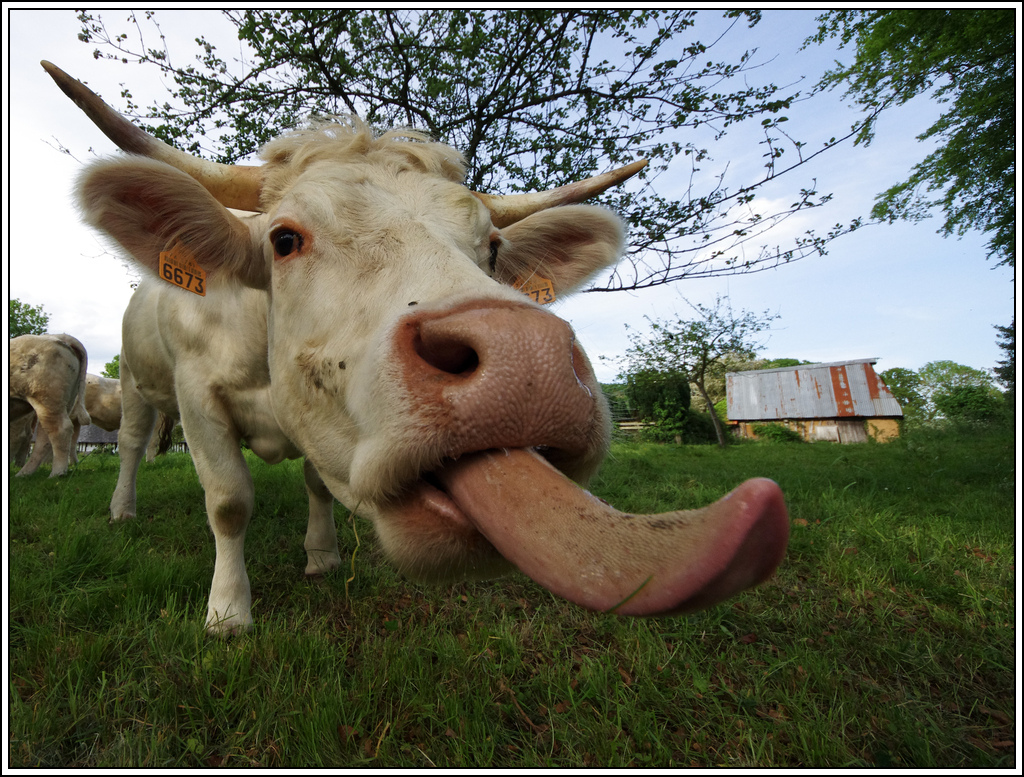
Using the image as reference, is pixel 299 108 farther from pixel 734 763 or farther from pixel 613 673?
pixel 734 763

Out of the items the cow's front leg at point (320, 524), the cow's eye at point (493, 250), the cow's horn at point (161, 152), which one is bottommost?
the cow's front leg at point (320, 524)

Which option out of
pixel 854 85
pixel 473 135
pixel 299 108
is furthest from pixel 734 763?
pixel 854 85

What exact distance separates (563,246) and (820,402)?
32143 mm

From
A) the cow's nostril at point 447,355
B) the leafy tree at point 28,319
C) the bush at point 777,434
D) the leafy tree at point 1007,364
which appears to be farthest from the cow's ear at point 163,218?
the bush at point 777,434

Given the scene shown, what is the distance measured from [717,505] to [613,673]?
1.59 m

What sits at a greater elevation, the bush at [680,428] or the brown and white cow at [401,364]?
the brown and white cow at [401,364]

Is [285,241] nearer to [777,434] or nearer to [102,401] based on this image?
[102,401]

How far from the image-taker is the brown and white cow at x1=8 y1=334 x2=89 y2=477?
733cm

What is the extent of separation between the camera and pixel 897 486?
634 centimetres

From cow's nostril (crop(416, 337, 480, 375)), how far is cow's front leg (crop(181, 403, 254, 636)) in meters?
2.02

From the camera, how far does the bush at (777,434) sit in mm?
29359

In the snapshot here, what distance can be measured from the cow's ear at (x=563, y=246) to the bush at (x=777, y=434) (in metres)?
30.5

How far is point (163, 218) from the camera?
2.19 m

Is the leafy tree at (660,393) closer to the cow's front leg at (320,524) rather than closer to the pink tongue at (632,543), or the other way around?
the cow's front leg at (320,524)
